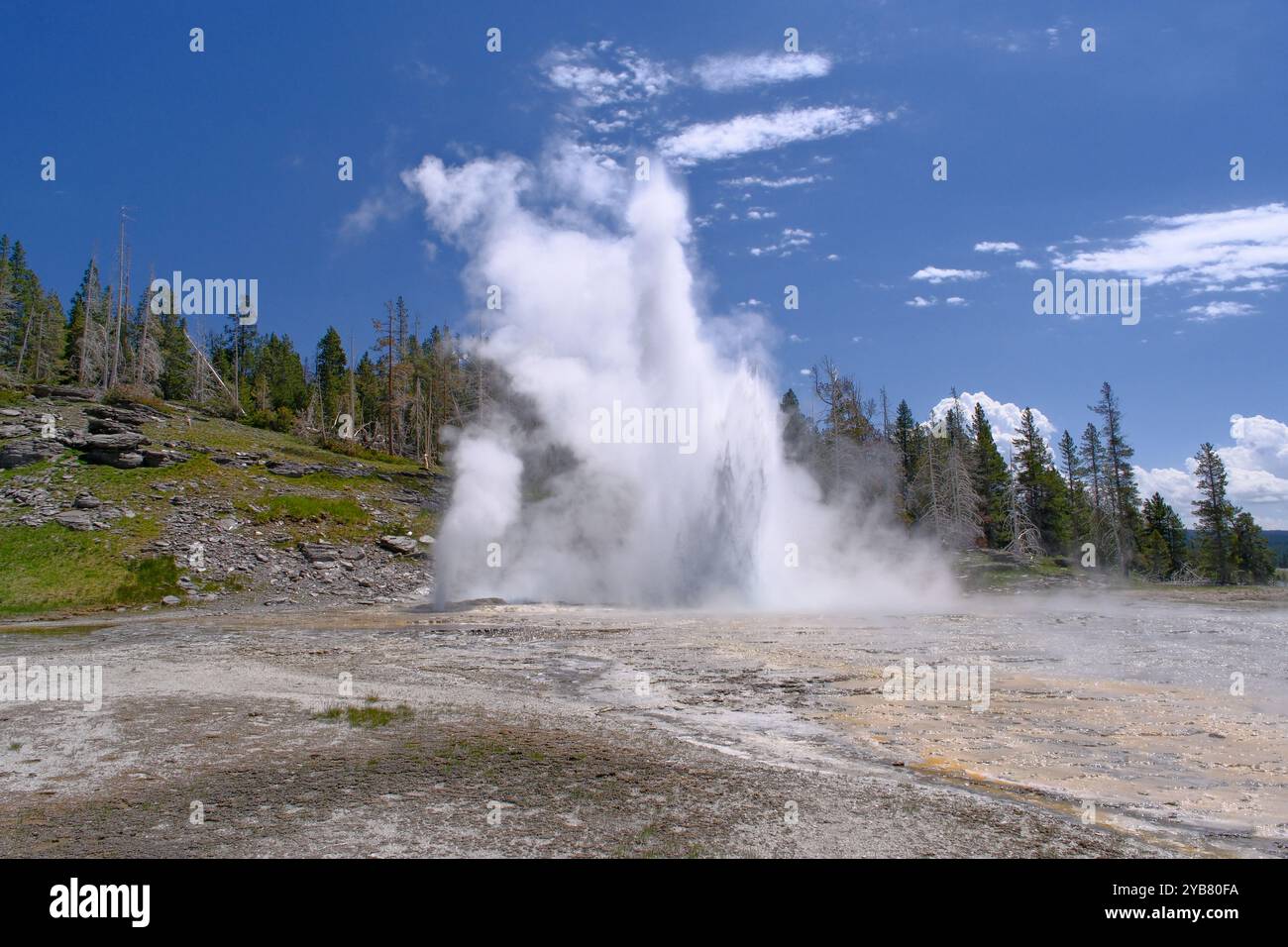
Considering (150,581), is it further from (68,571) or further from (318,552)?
(318,552)

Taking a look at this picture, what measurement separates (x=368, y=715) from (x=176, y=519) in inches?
1295

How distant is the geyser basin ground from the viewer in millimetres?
7191

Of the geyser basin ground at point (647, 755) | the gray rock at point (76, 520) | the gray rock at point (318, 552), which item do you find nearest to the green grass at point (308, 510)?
the gray rock at point (318, 552)

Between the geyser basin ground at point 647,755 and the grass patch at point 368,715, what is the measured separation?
150mm

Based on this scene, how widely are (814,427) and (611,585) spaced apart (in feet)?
154

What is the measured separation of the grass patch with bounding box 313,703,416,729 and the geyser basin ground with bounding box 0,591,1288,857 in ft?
0.49

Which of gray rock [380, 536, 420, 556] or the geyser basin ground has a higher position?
gray rock [380, 536, 420, 556]

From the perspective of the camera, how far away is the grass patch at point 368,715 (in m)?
12.4

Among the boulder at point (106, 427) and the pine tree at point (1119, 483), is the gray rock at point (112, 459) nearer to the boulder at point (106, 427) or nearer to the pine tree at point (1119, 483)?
the boulder at point (106, 427)

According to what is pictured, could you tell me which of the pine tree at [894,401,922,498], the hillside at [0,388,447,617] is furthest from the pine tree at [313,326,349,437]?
the pine tree at [894,401,922,498]

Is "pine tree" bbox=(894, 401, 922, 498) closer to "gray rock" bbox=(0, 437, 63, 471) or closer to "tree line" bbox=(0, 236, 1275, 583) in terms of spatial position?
"tree line" bbox=(0, 236, 1275, 583)

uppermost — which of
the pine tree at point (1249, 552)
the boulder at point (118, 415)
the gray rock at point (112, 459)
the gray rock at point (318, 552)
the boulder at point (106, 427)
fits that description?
the boulder at point (118, 415)

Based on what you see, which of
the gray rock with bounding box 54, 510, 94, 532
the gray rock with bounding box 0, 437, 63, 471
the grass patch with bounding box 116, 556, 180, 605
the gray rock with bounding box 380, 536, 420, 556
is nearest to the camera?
the grass patch with bounding box 116, 556, 180, 605

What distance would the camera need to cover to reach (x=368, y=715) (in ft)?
42.4
